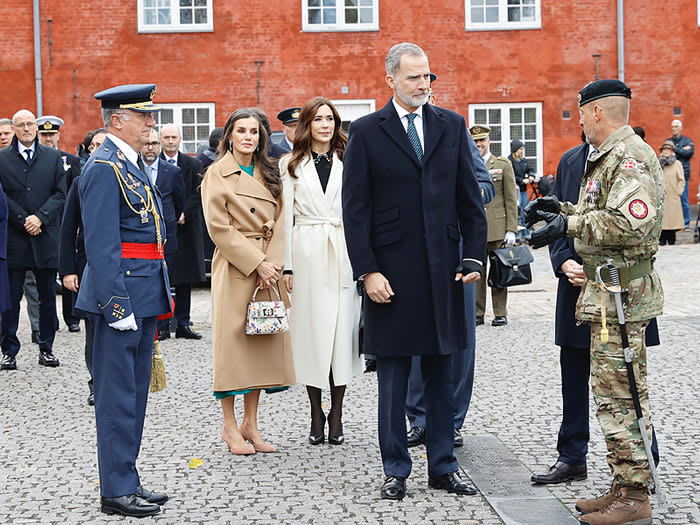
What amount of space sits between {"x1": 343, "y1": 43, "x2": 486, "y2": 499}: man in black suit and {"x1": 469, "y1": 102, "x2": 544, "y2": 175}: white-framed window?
1937 centimetres

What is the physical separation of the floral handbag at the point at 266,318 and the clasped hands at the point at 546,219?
2074mm

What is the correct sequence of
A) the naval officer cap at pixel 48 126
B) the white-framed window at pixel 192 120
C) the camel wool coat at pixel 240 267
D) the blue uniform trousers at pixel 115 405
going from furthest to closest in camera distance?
1. the white-framed window at pixel 192 120
2. the naval officer cap at pixel 48 126
3. the camel wool coat at pixel 240 267
4. the blue uniform trousers at pixel 115 405

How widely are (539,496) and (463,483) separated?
15.4 inches

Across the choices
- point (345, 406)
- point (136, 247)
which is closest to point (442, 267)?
point (136, 247)

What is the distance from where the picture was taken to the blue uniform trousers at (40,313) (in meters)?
9.77

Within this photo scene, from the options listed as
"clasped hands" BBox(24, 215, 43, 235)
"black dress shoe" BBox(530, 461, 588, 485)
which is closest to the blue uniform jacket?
"black dress shoe" BBox(530, 461, 588, 485)

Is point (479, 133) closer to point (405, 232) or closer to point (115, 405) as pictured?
point (405, 232)

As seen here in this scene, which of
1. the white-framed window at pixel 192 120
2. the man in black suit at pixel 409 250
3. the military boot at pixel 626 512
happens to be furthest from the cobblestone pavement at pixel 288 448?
the white-framed window at pixel 192 120

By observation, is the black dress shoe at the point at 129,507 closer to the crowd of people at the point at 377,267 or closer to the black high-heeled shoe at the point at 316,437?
the crowd of people at the point at 377,267

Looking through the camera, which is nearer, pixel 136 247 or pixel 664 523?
pixel 664 523

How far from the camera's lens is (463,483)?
5.48m

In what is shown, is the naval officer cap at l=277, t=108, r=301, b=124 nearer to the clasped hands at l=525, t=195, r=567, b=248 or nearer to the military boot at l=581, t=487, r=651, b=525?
the clasped hands at l=525, t=195, r=567, b=248

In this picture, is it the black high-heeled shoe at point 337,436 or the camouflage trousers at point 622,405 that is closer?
the camouflage trousers at point 622,405

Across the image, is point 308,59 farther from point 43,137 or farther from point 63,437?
point 63,437
